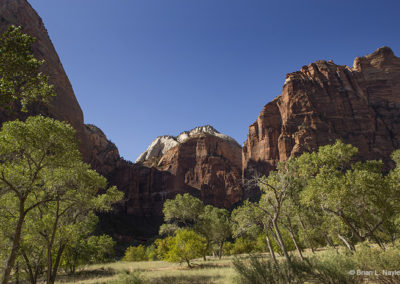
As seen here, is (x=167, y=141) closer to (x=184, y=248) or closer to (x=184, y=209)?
(x=184, y=209)

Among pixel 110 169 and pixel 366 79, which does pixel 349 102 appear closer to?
pixel 366 79

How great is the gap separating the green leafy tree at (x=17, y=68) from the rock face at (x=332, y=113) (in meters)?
88.2

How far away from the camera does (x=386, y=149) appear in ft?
301

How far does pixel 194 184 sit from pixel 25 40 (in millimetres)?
120242

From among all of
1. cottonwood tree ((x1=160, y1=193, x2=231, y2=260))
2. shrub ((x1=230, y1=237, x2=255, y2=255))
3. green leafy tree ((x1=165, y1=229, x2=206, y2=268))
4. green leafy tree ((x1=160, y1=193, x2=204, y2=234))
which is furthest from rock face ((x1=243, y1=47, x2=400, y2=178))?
green leafy tree ((x1=165, y1=229, x2=206, y2=268))

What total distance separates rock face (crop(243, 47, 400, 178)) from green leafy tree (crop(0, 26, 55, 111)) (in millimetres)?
88179

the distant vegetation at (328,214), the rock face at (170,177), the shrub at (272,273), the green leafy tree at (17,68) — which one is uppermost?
the rock face at (170,177)

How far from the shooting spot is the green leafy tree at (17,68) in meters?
9.02

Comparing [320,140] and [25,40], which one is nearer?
[25,40]

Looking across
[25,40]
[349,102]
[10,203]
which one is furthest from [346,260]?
[349,102]

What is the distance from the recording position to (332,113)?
340 feet

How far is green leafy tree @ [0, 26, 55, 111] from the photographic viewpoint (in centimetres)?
902

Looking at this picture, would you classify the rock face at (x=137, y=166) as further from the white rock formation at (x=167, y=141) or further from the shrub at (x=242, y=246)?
the shrub at (x=242, y=246)

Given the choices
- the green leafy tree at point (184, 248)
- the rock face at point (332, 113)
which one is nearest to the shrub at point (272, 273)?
the green leafy tree at point (184, 248)
